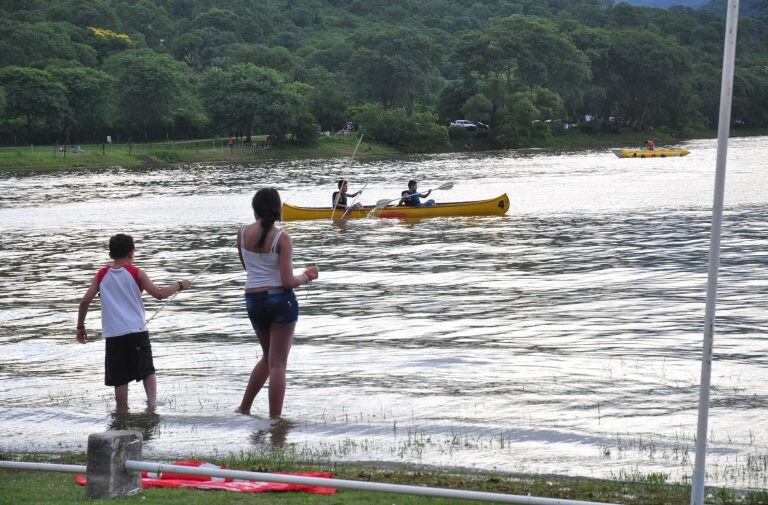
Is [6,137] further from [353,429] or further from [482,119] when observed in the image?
[353,429]

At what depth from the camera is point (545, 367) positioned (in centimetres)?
1262

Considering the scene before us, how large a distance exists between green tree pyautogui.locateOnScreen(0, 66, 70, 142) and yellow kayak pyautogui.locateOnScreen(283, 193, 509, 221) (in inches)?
2451

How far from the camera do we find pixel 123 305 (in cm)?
976

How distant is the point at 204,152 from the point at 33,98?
15.3m

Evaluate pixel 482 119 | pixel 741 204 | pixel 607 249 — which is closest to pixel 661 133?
pixel 482 119

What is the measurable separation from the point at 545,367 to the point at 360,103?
115 meters

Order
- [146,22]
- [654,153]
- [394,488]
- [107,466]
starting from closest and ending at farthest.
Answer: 1. [394,488]
2. [107,466]
3. [654,153]
4. [146,22]

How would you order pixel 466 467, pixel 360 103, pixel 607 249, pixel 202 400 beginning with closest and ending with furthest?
pixel 466 467
pixel 202 400
pixel 607 249
pixel 360 103

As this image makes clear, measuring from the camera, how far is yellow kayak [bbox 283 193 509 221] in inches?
1340

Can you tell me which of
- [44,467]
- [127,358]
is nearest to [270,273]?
[127,358]

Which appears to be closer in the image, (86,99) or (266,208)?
(266,208)

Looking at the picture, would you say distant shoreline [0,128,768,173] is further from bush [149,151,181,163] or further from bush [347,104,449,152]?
bush [347,104,449,152]

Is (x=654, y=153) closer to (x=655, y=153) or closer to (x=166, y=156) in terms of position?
(x=655, y=153)

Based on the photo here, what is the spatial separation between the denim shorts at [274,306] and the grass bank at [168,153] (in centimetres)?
7117
